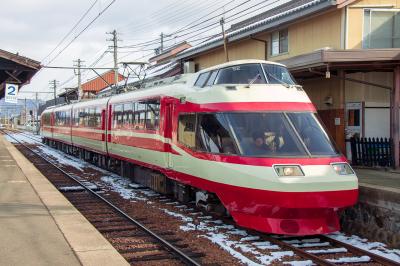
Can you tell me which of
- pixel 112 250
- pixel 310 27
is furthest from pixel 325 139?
pixel 310 27

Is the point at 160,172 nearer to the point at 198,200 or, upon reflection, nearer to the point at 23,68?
the point at 198,200

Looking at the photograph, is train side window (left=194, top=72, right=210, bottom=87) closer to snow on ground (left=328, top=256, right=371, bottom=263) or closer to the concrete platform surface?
the concrete platform surface

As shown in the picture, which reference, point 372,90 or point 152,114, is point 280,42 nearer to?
point 372,90

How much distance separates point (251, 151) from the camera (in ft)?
28.2

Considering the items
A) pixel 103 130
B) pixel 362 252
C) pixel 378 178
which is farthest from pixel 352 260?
pixel 103 130

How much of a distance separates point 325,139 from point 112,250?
416 cm

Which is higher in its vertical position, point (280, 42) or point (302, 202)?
point (280, 42)

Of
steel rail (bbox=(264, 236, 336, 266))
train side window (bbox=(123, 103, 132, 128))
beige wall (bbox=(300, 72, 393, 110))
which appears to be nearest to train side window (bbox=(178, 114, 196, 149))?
steel rail (bbox=(264, 236, 336, 266))

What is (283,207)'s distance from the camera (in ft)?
26.2

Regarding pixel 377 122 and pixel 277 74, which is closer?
pixel 277 74

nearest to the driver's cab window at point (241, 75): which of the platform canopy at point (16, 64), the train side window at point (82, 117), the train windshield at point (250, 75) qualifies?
the train windshield at point (250, 75)

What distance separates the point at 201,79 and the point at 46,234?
4.62 m

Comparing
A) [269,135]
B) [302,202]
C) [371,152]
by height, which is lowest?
[302,202]

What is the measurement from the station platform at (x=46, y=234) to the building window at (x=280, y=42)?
34.3 feet
